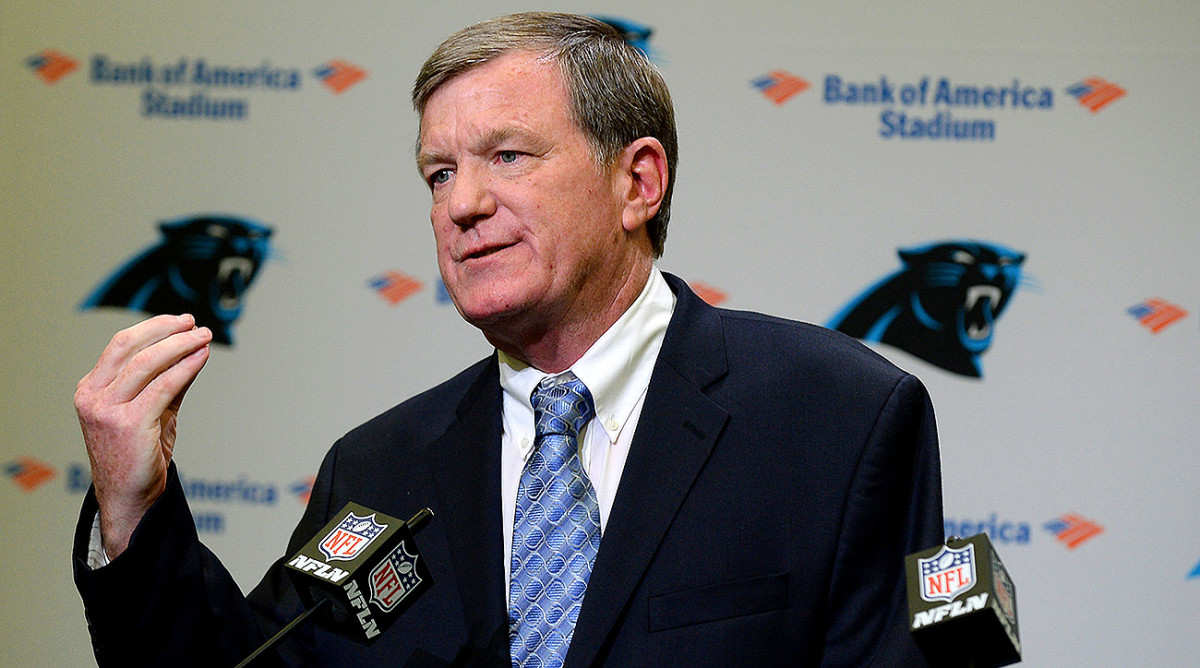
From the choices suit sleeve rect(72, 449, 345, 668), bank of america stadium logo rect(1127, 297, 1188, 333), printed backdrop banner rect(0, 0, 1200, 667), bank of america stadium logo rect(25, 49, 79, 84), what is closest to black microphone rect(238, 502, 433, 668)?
suit sleeve rect(72, 449, 345, 668)

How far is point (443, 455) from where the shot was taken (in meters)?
1.72

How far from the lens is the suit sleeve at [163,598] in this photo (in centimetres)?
142

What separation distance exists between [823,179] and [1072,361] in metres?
0.76

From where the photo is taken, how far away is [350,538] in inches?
50.3

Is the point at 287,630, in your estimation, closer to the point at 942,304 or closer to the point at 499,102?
the point at 499,102

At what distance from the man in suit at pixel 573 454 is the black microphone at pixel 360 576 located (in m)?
0.26

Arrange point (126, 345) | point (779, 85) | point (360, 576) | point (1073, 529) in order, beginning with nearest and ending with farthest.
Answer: point (360, 576) < point (126, 345) < point (1073, 529) < point (779, 85)

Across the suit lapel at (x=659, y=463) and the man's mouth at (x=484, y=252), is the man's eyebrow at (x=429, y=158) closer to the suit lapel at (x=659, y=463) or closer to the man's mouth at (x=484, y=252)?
the man's mouth at (x=484, y=252)

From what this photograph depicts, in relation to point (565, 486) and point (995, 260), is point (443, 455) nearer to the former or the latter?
point (565, 486)

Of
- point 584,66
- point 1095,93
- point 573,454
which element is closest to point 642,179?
point 584,66

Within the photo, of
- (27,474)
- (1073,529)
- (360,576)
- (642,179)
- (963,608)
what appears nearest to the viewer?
(963,608)

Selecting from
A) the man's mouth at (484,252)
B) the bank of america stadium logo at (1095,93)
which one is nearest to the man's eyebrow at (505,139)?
the man's mouth at (484,252)

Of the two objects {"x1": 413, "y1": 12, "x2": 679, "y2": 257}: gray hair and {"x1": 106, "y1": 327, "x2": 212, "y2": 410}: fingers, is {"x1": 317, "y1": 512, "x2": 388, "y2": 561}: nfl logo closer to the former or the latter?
{"x1": 106, "y1": 327, "x2": 212, "y2": 410}: fingers

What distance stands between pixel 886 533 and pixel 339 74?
6.97 ft
